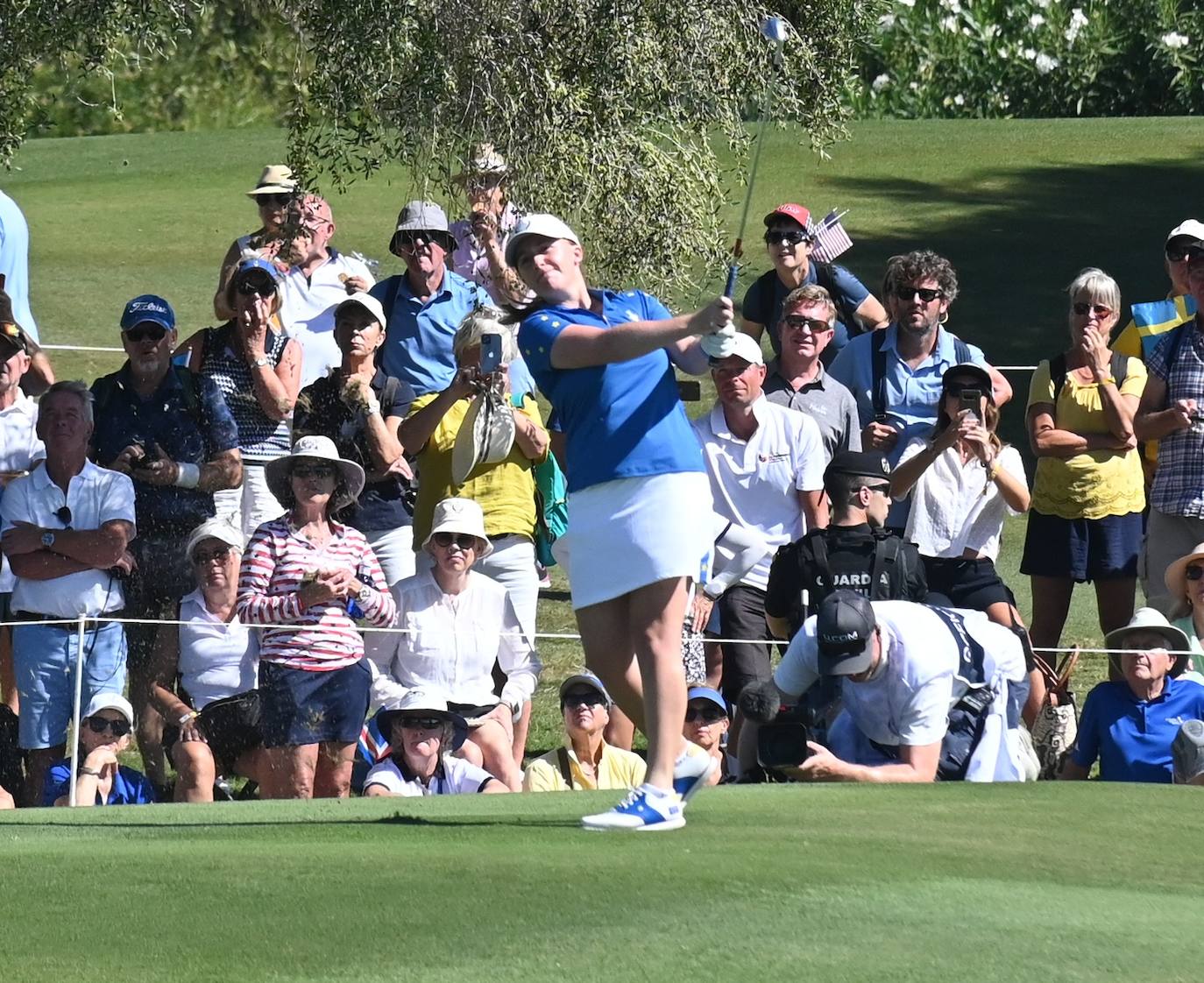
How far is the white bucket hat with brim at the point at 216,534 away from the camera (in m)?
9.23

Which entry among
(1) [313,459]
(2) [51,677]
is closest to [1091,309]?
(1) [313,459]

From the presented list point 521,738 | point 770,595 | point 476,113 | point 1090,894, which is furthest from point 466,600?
point 1090,894

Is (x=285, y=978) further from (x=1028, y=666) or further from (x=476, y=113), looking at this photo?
(x=476, y=113)

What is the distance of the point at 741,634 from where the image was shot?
9.72 m

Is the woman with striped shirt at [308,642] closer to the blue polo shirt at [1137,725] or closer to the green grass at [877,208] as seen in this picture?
Result: the blue polo shirt at [1137,725]

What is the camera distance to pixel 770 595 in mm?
9125

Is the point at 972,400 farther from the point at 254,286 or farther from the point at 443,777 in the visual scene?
the point at 254,286

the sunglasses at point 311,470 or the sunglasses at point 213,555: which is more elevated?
the sunglasses at point 311,470

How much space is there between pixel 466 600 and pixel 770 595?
135cm

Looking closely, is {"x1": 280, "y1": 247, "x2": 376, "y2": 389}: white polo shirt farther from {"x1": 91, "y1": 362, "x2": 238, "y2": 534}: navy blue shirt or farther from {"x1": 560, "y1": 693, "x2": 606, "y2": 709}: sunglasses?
{"x1": 560, "y1": 693, "x2": 606, "y2": 709}: sunglasses

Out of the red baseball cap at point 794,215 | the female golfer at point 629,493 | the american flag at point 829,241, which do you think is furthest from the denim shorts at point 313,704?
the american flag at point 829,241

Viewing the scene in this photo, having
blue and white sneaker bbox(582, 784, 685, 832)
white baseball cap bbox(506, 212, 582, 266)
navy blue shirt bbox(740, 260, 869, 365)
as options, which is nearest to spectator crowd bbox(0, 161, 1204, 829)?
navy blue shirt bbox(740, 260, 869, 365)

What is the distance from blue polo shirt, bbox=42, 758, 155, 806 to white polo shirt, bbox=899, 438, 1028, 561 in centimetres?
364

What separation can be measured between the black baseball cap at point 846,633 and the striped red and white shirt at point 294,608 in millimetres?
2256
